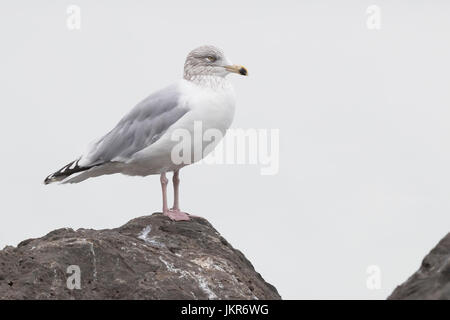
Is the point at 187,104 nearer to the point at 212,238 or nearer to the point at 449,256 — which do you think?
the point at 212,238

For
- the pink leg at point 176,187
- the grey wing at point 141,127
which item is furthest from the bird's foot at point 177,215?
the grey wing at point 141,127

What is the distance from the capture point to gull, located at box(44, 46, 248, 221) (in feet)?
46.6

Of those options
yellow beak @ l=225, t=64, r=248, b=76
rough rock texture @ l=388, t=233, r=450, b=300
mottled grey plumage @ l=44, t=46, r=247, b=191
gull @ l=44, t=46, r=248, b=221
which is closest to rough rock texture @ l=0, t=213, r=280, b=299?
gull @ l=44, t=46, r=248, b=221

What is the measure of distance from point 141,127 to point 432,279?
6260 mm

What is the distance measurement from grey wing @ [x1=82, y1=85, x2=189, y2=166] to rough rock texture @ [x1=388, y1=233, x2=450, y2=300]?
5.29 metres

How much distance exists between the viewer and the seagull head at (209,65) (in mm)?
14812

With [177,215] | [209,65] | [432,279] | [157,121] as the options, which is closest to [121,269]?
[177,215]

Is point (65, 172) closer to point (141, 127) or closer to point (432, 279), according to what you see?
point (141, 127)

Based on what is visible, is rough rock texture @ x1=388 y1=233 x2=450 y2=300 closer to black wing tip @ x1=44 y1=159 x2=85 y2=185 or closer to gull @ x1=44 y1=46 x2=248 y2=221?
gull @ x1=44 y1=46 x2=248 y2=221

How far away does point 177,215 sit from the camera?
1399cm
